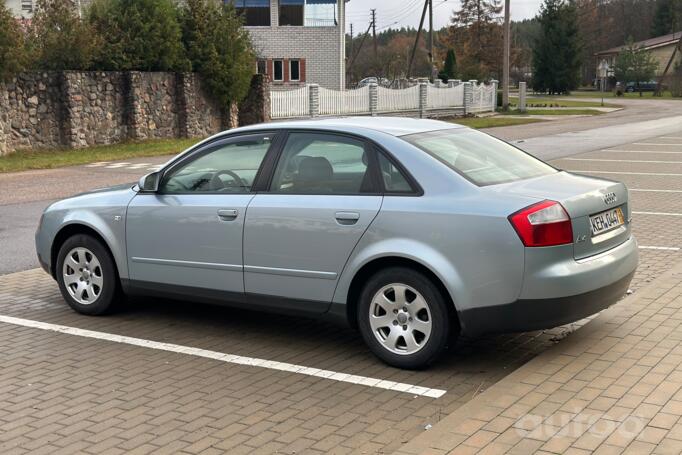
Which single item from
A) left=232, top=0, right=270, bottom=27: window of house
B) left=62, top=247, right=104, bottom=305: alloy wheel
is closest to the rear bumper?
left=62, top=247, right=104, bottom=305: alloy wheel

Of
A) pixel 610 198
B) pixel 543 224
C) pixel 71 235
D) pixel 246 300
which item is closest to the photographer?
pixel 543 224

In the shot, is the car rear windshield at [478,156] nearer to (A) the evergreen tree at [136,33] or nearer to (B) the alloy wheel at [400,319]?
(B) the alloy wheel at [400,319]

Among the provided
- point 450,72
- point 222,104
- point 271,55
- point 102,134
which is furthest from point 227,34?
point 450,72

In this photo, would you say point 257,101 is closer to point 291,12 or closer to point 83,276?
point 291,12

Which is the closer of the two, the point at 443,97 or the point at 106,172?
the point at 106,172

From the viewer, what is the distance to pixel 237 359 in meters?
5.87

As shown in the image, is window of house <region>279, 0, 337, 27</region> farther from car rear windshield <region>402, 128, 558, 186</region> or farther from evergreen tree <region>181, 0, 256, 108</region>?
car rear windshield <region>402, 128, 558, 186</region>

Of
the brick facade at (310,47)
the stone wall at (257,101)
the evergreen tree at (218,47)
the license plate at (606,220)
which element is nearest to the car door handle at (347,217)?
the license plate at (606,220)

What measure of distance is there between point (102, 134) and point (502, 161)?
70.0 feet

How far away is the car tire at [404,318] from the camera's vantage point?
17.5 feet

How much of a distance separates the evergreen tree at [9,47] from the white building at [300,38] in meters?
28.5

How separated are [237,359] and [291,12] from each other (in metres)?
47.4

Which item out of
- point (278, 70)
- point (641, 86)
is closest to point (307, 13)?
point (278, 70)

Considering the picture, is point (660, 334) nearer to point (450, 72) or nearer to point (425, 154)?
point (425, 154)
